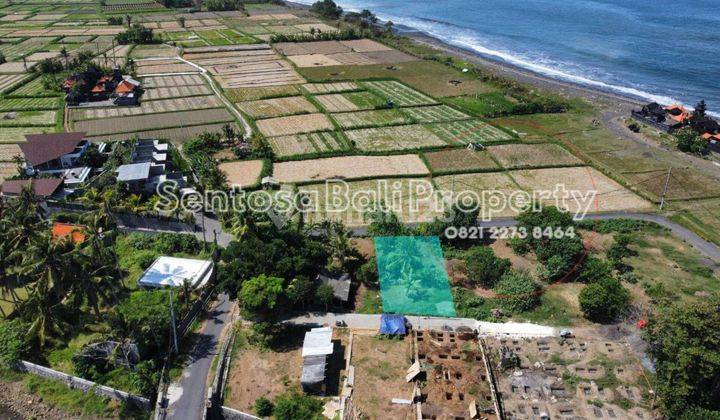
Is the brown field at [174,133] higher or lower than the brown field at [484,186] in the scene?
higher

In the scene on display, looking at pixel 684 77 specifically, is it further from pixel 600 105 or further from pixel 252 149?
pixel 252 149

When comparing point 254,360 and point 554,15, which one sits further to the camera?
point 554,15

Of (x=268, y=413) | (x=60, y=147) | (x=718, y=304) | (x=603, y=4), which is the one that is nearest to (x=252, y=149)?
(x=60, y=147)

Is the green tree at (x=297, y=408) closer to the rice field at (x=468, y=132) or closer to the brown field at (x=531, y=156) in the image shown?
the brown field at (x=531, y=156)

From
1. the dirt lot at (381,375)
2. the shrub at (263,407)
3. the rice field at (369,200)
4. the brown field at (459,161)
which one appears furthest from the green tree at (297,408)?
the brown field at (459,161)

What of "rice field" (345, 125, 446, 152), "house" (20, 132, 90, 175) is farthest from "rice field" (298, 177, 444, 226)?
"house" (20, 132, 90, 175)

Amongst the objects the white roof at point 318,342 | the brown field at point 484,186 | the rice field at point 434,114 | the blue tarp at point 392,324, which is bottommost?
the blue tarp at point 392,324

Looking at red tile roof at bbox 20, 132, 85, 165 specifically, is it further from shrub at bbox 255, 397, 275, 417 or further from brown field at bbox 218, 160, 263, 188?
shrub at bbox 255, 397, 275, 417
